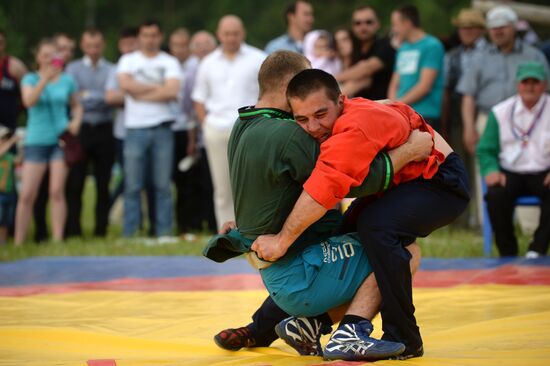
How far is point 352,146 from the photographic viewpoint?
371 centimetres

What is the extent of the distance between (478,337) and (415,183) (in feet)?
2.53

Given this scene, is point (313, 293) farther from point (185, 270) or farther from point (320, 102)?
A: point (185, 270)

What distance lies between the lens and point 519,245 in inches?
321

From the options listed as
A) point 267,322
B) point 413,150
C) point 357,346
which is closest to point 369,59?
point 267,322

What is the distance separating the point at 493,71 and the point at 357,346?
549cm

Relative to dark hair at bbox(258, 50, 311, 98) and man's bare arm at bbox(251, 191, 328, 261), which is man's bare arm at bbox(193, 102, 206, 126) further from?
man's bare arm at bbox(251, 191, 328, 261)

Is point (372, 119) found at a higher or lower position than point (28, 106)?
higher

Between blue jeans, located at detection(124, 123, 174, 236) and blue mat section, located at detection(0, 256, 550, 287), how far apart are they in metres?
1.89

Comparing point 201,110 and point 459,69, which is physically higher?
point 459,69

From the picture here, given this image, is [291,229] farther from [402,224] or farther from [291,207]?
[402,224]

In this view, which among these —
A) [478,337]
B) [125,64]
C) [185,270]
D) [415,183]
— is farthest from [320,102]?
[125,64]

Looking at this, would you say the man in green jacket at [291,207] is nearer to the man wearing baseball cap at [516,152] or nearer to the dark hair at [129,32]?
the man wearing baseball cap at [516,152]

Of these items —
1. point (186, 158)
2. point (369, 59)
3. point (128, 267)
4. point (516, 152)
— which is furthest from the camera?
point (186, 158)

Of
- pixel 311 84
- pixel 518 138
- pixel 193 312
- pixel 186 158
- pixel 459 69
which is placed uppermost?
pixel 311 84
